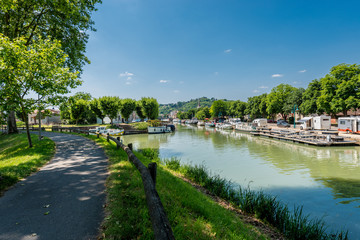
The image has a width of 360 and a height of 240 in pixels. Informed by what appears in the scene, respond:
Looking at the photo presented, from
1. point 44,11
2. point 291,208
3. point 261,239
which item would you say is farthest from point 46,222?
point 44,11

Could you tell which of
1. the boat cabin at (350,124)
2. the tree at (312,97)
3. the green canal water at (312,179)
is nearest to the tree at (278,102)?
the tree at (312,97)

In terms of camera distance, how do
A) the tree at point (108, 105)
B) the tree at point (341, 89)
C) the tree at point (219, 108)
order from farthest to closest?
1. the tree at point (219, 108)
2. the tree at point (108, 105)
3. the tree at point (341, 89)

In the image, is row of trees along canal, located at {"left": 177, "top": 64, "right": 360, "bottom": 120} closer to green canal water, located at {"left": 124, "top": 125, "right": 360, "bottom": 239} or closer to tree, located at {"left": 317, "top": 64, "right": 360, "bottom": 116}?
tree, located at {"left": 317, "top": 64, "right": 360, "bottom": 116}

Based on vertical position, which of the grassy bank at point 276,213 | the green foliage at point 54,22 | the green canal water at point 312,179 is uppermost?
the green foliage at point 54,22

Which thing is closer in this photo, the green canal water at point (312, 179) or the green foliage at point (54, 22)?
the green canal water at point (312, 179)

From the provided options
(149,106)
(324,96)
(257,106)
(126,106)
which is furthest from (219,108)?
(324,96)

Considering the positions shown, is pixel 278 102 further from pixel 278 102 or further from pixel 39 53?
pixel 39 53

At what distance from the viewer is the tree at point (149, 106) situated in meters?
60.4

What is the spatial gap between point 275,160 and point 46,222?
17.8 m

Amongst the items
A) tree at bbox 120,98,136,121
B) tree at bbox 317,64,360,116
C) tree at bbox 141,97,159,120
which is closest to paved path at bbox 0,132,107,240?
tree at bbox 317,64,360,116

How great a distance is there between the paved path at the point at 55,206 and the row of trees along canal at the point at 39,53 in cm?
641

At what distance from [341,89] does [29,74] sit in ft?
147

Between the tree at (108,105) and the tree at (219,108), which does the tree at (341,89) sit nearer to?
the tree at (108,105)

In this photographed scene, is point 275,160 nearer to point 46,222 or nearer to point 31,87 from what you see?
point 46,222
